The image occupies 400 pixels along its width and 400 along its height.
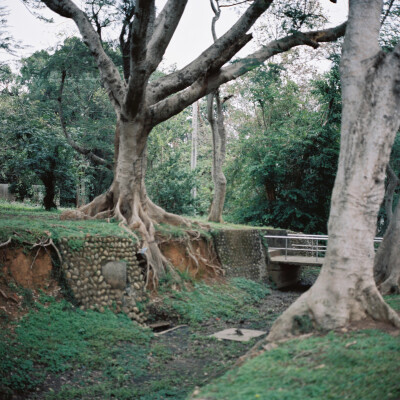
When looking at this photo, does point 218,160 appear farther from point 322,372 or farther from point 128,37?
point 322,372

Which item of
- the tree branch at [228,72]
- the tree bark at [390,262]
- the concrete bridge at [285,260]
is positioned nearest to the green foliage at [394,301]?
the tree bark at [390,262]

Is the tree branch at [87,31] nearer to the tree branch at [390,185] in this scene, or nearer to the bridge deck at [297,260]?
the bridge deck at [297,260]

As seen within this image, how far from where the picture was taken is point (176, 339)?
30.0 feet

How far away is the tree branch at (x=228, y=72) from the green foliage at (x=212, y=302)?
4.44 meters

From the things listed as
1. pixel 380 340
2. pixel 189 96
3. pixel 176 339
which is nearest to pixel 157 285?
pixel 176 339

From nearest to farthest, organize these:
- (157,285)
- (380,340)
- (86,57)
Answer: (380,340) → (157,285) → (86,57)

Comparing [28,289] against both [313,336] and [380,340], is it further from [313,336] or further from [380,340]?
[380,340]

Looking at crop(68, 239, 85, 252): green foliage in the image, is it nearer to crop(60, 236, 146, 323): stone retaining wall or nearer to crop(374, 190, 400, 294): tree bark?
crop(60, 236, 146, 323): stone retaining wall

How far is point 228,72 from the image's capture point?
12.5 metres

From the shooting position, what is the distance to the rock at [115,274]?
971 centimetres

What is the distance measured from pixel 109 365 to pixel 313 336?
327 cm

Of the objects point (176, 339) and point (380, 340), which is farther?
point (176, 339)

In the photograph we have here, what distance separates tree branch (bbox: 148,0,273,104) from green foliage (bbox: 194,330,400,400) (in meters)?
8.05

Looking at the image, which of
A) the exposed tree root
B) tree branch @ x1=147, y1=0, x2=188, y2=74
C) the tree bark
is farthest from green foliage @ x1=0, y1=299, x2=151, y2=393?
tree branch @ x1=147, y1=0, x2=188, y2=74
